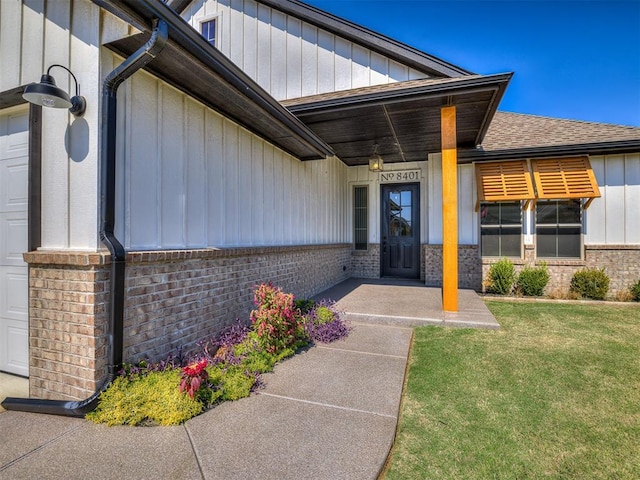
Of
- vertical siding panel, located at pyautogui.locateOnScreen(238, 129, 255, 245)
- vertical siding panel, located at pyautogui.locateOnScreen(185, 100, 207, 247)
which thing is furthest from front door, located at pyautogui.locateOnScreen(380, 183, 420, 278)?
vertical siding panel, located at pyautogui.locateOnScreen(185, 100, 207, 247)

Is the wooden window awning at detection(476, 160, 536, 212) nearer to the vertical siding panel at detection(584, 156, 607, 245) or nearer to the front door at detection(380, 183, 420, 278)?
the vertical siding panel at detection(584, 156, 607, 245)

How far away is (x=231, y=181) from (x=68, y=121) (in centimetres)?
194

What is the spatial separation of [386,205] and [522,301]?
4.20 m

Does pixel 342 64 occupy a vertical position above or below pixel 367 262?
above

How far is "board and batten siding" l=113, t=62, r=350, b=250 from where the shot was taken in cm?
302

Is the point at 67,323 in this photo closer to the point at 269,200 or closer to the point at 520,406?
the point at 269,200

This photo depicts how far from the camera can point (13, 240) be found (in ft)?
10.2

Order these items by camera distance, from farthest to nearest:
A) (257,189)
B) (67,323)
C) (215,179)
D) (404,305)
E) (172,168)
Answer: (404,305)
(257,189)
(215,179)
(172,168)
(67,323)

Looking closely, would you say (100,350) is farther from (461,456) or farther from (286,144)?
(286,144)

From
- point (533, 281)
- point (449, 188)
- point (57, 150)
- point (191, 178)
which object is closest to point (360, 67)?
point (449, 188)

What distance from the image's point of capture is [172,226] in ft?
11.3

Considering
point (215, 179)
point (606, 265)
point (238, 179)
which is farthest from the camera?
point (606, 265)

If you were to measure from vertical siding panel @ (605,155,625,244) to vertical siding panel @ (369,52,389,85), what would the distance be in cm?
561

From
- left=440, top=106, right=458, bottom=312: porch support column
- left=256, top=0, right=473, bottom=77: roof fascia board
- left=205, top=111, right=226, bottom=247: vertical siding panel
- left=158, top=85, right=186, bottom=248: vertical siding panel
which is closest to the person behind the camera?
left=158, top=85, right=186, bottom=248: vertical siding panel
